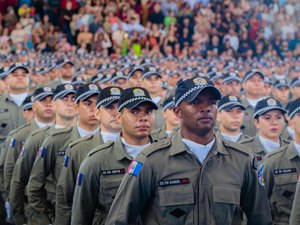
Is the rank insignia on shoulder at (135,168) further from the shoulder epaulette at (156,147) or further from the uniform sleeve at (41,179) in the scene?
the uniform sleeve at (41,179)

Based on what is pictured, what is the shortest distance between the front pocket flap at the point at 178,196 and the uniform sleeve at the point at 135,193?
0.12 m

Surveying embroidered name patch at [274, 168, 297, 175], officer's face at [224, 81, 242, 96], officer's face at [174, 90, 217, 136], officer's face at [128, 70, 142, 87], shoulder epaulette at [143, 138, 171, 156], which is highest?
officer's face at [174, 90, 217, 136]

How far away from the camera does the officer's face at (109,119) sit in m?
7.18

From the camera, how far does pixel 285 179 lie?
6.88 m

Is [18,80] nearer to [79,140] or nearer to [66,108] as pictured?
[66,108]

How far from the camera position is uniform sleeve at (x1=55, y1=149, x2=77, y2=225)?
7.05 m

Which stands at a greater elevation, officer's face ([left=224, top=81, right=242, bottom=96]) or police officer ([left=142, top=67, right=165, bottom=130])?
police officer ([left=142, top=67, right=165, bottom=130])

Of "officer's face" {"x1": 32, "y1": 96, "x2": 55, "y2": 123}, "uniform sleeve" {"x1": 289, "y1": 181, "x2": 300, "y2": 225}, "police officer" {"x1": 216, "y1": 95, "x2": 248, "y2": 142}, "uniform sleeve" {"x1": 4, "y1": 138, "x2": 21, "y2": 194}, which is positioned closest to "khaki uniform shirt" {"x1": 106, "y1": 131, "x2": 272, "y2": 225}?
"uniform sleeve" {"x1": 289, "y1": 181, "x2": 300, "y2": 225}

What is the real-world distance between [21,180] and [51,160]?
562 millimetres

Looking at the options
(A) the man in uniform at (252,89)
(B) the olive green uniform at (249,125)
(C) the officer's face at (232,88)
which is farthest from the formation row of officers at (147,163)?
(C) the officer's face at (232,88)

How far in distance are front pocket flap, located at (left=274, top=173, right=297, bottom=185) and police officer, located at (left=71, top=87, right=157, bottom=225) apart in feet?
4.06

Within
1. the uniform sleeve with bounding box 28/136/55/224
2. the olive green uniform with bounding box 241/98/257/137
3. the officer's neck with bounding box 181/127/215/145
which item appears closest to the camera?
the officer's neck with bounding box 181/127/215/145

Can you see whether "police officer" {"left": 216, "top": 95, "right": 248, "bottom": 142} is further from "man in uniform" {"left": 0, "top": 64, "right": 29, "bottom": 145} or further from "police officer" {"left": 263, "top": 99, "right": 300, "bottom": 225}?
"man in uniform" {"left": 0, "top": 64, "right": 29, "bottom": 145}

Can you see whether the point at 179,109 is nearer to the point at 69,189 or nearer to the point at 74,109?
the point at 69,189
